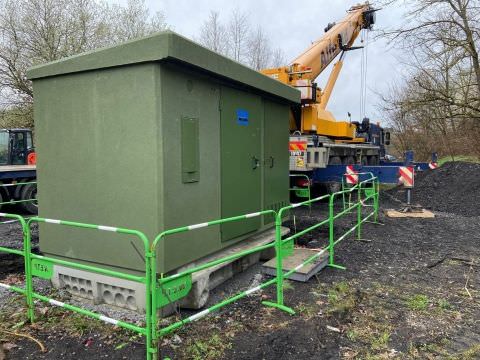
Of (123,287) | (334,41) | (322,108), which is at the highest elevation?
(334,41)

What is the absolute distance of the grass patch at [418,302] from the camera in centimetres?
427

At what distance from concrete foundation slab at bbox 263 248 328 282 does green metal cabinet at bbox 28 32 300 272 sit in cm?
61

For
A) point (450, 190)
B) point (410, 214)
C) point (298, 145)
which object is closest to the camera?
point (410, 214)

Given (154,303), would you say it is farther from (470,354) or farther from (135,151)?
(470,354)

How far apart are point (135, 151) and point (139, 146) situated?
71mm

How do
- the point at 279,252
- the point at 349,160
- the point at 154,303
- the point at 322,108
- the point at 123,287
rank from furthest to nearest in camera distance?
the point at 349,160, the point at 322,108, the point at 279,252, the point at 123,287, the point at 154,303

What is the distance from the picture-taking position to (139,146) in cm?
390

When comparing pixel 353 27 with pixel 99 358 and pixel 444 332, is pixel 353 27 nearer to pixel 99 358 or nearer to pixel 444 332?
pixel 444 332

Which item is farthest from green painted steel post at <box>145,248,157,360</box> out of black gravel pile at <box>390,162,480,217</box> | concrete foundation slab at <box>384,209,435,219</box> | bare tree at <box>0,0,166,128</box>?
bare tree at <box>0,0,166,128</box>

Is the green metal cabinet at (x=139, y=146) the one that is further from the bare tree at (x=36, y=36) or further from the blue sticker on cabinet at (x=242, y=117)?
the bare tree at (x=36, y=36)

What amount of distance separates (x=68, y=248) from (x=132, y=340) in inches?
59.2

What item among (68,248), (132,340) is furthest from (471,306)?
(68,248)

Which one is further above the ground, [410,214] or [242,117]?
[242,117]

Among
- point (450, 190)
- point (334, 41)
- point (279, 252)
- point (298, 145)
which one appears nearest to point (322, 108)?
point (334, 41)
